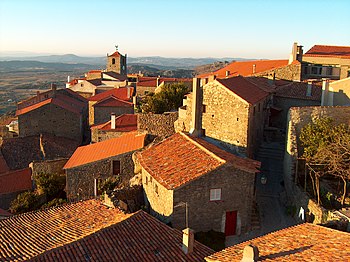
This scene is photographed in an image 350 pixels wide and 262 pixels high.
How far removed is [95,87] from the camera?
58500 mm

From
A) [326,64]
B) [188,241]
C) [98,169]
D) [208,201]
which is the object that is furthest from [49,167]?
[326,64]

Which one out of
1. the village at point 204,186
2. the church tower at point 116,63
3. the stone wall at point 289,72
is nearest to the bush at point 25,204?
the village at point 204,186

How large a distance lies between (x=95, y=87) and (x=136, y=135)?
3564 cm

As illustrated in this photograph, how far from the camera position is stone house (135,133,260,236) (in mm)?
15031

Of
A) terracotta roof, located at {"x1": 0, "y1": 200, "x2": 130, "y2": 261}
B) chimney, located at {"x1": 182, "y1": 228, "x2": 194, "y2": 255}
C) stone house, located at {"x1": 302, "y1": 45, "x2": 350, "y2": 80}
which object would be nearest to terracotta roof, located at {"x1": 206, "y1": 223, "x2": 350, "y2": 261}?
chimney, located at {"x1": 182, "y1": 228, "x2": 194, "y2": 255}

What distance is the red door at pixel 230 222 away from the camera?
16031mm

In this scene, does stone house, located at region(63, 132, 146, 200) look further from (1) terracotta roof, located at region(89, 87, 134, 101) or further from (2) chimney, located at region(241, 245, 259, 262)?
(1) terracotta roof, located at region(89, 87, 134, 101)

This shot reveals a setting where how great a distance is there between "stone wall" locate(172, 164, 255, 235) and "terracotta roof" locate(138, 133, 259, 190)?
0.95 ft

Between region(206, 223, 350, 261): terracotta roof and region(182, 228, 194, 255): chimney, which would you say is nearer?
region(206, 223, 350, 261): terracotta roof

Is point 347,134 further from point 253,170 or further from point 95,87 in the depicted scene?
point 95,87

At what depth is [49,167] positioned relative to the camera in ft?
86.5

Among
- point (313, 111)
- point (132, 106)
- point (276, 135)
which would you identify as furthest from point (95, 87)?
point (313, 111)

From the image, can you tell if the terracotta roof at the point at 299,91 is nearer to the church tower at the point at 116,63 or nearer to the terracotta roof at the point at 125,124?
the terracotta roof at the point at 125,124

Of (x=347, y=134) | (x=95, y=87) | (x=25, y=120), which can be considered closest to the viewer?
(x=347, y=134)
